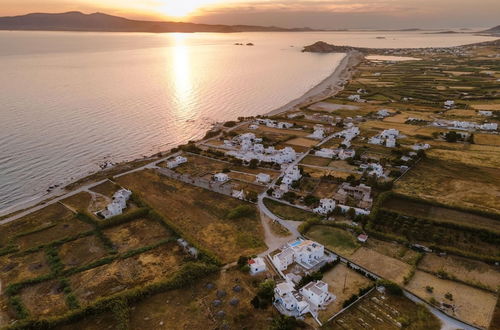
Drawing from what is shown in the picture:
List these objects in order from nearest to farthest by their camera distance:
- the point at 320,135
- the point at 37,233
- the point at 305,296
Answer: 1. the point at 305,296
2. the point at 37,233
3. the point at 320,135

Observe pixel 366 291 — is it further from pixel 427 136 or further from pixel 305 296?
pixel 427 136

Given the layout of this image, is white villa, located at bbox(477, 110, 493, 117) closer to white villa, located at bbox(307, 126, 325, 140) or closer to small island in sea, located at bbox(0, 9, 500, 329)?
small island in sea, located at bbox(0, 9, 500, 329)

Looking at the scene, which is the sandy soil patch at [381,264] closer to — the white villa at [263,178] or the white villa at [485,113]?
the white villa at [263,178]

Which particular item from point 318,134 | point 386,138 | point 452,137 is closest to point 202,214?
point 318,134

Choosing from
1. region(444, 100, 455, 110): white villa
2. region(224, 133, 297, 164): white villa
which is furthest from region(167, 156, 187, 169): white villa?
region(444, 100, 455, 110): white villa

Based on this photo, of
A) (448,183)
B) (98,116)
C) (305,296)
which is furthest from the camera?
(98,116)

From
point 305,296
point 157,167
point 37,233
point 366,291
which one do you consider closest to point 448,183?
point 366,291
